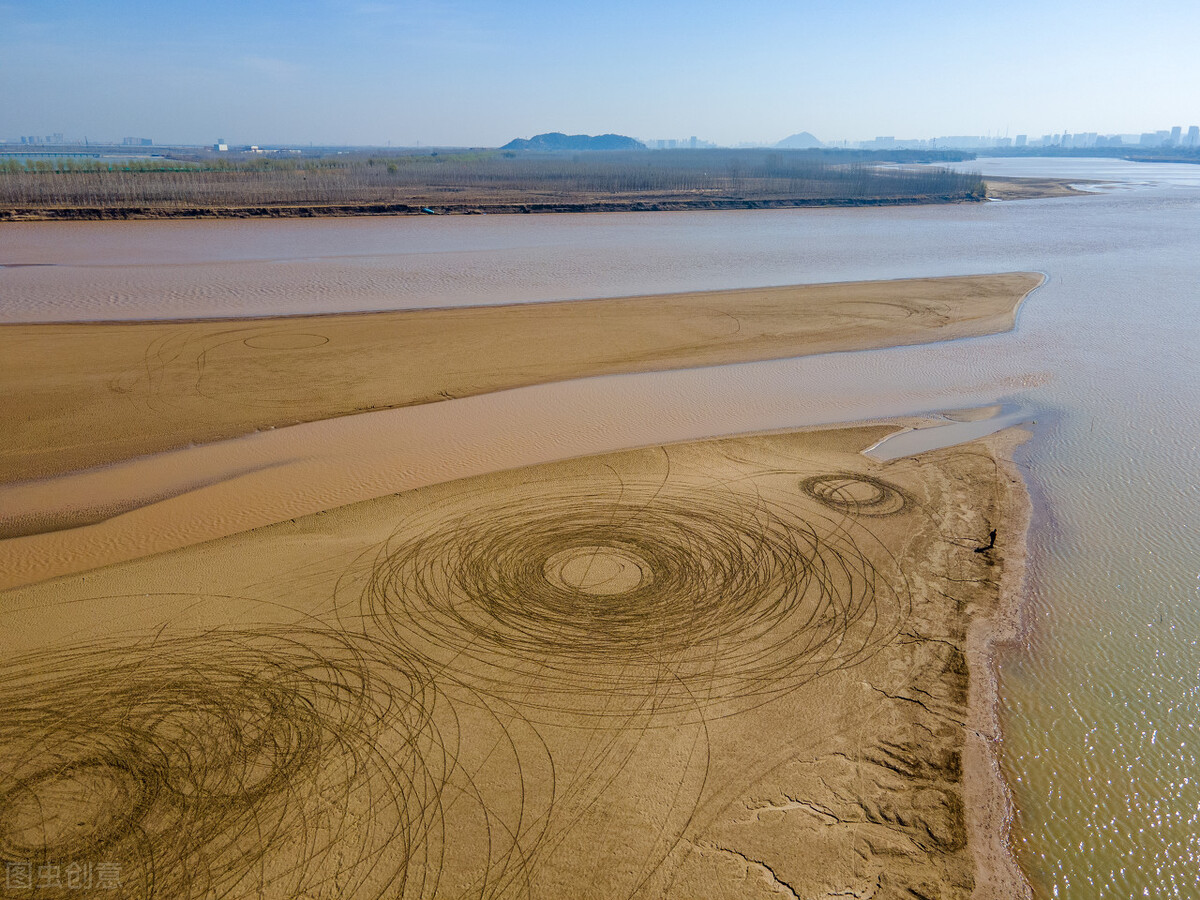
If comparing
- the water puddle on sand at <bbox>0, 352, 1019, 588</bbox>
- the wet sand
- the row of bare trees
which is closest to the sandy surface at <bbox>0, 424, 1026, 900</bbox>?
the water puddle on sand at <bbox>0, 352, 1019, 588</bbox>

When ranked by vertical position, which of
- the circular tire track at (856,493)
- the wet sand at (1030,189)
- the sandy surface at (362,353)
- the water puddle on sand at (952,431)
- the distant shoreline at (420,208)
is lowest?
the circular tire track at (856,493)

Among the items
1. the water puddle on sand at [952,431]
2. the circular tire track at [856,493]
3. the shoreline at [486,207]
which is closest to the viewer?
the circular tire track at [856,493]

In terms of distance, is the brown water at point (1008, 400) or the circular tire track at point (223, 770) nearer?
the circular tire track at point (223, 770)

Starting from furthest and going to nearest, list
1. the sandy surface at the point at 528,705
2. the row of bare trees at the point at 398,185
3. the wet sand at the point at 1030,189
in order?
the wet sand at the point at 1030,189 → the row of bare trees at the point at 398,185 → the sandy surface at the point at 528,705

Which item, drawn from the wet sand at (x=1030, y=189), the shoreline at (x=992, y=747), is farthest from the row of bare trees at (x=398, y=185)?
the shoreline at (x=992, y=747)

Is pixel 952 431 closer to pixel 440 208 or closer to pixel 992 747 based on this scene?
pixel 992 747

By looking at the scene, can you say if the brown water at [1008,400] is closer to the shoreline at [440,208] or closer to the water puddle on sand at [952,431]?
the water puddle on sand at [952,431]

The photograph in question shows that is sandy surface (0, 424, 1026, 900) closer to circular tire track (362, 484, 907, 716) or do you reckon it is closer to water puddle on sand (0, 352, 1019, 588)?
circular tire track (362, 484, 907, 716)
